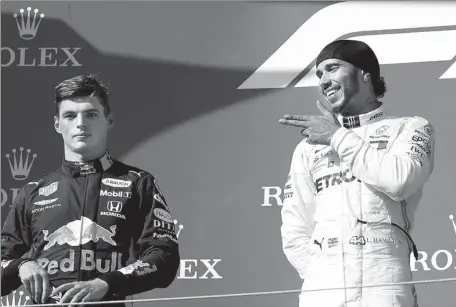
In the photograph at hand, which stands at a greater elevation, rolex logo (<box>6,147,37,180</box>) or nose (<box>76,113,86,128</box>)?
nose (<box>76,113,86,128</box>)

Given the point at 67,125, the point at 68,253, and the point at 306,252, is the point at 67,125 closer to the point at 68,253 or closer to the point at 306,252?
the point at 68,253

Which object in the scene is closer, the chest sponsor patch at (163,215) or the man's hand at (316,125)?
the man's hand at (316,125)

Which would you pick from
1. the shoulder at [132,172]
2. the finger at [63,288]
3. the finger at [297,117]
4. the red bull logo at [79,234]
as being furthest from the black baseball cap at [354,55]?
the finger at [63,288]

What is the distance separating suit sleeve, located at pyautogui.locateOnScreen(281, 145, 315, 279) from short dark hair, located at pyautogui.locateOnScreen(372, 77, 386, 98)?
14.0 inches

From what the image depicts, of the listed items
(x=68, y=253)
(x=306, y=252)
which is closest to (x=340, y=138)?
(x=306, y=252)

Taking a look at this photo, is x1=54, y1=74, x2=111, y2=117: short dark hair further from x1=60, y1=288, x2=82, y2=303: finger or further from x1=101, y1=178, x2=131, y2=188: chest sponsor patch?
x1=60, y1=288, x2=82, y2=303: finger

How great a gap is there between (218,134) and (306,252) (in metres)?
0.79

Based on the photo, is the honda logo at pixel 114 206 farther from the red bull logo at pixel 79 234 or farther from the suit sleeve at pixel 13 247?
the suit sleeve at pixel 13 247

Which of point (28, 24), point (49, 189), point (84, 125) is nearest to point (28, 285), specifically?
point (49, 189)

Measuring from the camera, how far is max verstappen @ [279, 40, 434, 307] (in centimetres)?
387

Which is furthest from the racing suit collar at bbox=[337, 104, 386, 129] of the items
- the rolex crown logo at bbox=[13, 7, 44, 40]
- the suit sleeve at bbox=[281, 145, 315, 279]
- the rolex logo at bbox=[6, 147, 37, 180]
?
the rolex crown logo at bbox=[13, 7, 44, 40]

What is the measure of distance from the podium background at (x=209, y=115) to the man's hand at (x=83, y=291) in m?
0.18

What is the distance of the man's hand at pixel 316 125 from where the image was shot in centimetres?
398

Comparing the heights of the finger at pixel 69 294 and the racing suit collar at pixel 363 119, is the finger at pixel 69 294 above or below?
below
